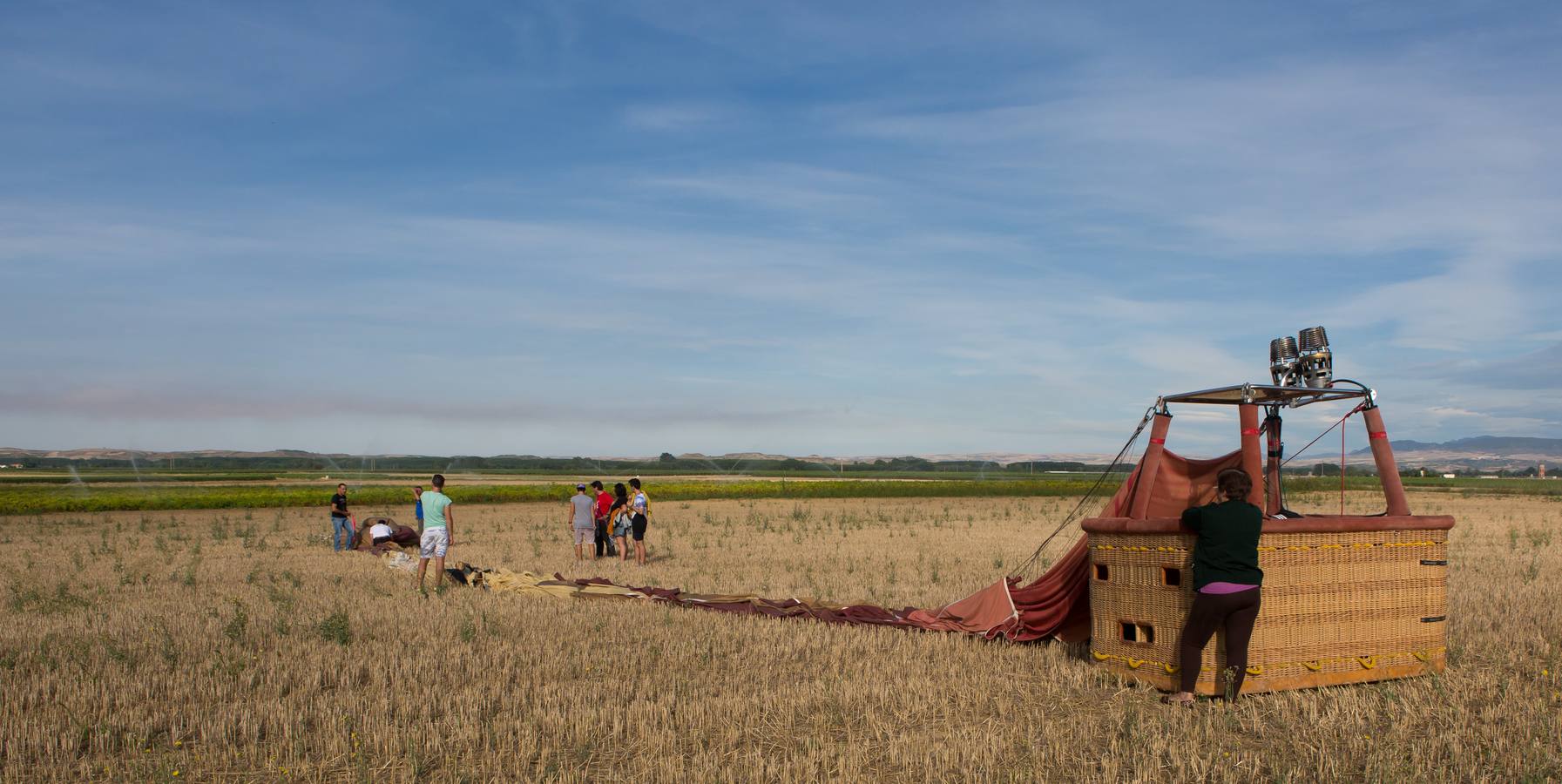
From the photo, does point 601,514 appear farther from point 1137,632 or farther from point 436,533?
point 1137,632

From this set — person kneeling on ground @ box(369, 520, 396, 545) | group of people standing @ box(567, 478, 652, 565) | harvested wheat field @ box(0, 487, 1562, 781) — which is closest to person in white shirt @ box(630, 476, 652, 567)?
group of people standing @ box(567, 478, 652, 565)

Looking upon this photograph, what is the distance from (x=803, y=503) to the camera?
46812 millimetres

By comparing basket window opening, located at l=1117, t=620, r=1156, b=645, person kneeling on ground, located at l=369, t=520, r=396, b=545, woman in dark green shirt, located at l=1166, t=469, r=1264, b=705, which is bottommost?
person kneeling on ground, located at l=369, t=520, r=396, b=545

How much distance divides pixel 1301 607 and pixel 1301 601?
0.16 feet

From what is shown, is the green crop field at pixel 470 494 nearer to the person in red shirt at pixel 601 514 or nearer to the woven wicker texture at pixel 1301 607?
the person in red shirt at pixel 601 514

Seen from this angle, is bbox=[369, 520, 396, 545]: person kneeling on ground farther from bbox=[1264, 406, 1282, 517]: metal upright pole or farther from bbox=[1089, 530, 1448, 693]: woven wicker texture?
bbox=[1264, 406, 1282, 517]: metal upright pole

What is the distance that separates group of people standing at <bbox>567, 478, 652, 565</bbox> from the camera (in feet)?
63.5

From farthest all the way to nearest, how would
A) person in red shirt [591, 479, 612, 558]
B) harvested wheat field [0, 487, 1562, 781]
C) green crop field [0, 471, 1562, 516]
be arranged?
1. green crop field [0, 471, 1562, 516]
2. person in red shirt [591, 479, 612, 558]
3. harvested wheat field [0, 487, 1562, 781]

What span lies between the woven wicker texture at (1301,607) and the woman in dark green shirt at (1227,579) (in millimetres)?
157

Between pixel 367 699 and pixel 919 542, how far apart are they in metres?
17.4

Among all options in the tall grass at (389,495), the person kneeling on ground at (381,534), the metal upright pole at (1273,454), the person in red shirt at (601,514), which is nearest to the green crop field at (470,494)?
the tall grass at (389,495)

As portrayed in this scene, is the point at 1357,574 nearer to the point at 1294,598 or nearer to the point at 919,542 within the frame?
the point at 1294,598

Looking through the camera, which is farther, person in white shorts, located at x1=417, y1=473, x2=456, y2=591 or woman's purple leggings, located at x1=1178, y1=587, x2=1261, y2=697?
person in white shorts, located at x1=417, y1=473, x2=456, y2=591

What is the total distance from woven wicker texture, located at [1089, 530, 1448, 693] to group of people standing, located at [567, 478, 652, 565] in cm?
1171
